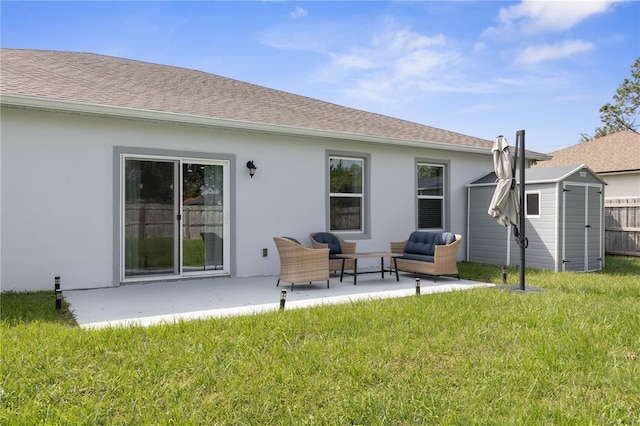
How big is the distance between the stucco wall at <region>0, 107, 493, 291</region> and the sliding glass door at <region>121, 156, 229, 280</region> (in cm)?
31

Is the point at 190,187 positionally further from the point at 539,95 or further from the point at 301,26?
the point at 539,95

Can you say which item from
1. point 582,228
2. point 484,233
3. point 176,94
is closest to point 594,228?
point 582,228

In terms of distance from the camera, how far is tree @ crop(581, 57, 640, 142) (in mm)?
22688

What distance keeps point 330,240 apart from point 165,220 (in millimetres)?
3327

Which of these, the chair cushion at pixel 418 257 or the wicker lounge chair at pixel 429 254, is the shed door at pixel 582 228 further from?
the chair cushion at pixel 418 257

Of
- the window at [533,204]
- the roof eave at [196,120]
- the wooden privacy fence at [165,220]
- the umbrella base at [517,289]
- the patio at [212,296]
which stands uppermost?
the roof eave at [196,120]

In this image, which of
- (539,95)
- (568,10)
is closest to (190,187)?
(568,10)

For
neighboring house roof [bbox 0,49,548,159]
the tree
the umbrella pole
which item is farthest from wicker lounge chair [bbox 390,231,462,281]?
the tree

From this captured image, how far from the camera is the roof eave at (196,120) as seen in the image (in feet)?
22.1

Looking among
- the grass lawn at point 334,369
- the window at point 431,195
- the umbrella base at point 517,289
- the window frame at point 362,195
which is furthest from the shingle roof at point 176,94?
the umbrella base at point 517,289

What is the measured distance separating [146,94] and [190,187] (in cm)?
226

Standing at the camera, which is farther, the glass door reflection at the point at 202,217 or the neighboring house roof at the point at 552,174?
the neighboring house roof at the point at 552,174

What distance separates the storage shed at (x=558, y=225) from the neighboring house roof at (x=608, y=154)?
656cm

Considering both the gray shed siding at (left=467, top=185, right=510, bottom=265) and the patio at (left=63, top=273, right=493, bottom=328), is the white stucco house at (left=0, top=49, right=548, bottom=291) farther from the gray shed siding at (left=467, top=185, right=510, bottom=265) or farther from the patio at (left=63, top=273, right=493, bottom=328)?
the patio at (left=63, top=273, right=493, bottom=328)
